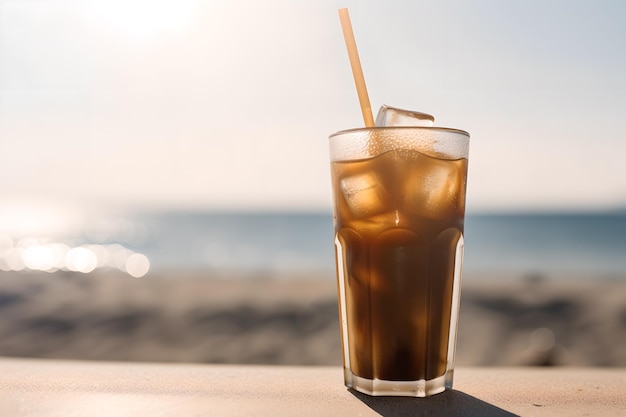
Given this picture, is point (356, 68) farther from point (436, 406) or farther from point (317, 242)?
point (317, 242)

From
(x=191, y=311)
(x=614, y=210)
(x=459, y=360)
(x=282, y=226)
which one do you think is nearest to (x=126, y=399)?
(x=459, y=360)

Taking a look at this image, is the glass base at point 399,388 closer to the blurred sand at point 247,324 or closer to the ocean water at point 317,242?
the blurred sand at point 247,324

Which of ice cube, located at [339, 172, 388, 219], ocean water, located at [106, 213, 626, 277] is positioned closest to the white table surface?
ice cube, located at [339, 172, 388, 219]

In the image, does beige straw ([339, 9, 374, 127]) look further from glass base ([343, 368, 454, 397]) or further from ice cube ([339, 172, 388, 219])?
glass base ([343, 368, 454, 397])

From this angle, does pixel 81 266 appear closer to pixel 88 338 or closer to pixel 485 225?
pixel 88 338

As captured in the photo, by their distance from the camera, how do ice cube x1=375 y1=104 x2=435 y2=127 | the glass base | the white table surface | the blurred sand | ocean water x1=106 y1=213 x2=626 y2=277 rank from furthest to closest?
ocean water x1=106 y1=213 x2=626 y2=277 < the blurred sand < ice cube x1=375 y1=104 x2=435 y2=127 < the glass base < the white table surface

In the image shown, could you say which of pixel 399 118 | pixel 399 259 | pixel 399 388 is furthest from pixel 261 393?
pixel 399 118

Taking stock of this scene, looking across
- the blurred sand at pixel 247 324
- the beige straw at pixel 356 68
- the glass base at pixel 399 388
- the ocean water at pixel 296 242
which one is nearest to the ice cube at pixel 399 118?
the beige straw at pixel 356 68
